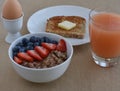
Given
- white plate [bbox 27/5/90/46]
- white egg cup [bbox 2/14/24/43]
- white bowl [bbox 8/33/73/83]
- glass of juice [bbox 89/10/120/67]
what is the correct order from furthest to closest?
white plate [bbox 27/5/90/46], white egg cup [bbox 2/14/24/43], glass of juice [bbox 89/10/120/67], white bowl [bbox 8/33/73/83]

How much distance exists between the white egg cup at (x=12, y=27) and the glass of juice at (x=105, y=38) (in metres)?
0.31

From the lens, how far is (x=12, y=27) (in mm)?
1066

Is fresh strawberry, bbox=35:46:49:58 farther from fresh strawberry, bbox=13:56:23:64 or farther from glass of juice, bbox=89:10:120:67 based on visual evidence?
glass of juice, bbox=89:10:120:67

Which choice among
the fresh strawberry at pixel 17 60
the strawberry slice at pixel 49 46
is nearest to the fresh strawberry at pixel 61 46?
the strawberry slice at pixel 49 46

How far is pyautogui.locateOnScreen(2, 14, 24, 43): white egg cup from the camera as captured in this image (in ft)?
3.43

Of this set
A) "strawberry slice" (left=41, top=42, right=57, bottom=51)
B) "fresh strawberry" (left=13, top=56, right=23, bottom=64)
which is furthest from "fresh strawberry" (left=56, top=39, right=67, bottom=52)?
"fresh strawberry" (left=13, top=56, right=23, bottom=64)

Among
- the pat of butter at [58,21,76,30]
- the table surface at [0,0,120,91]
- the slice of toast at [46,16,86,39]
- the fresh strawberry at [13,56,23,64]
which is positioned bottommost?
the table surface at [0,0,120,91]

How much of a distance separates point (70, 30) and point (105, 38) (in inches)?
9.0

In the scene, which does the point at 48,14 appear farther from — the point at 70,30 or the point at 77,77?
the point at 77,77

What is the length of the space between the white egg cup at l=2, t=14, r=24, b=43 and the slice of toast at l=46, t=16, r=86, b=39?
0.13 meters

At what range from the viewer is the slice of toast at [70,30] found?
3.61 ft

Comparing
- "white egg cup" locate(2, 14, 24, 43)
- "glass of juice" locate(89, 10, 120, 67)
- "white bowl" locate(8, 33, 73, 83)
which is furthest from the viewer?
"white egg cup" locate(2, 14, 24, 43)

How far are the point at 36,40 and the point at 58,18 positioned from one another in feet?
0.92

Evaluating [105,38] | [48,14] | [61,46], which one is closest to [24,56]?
[61,46]
